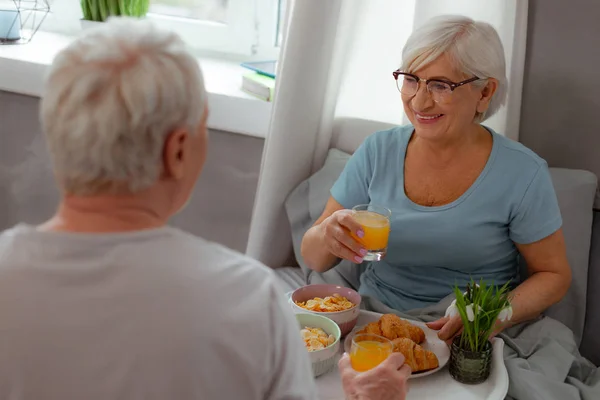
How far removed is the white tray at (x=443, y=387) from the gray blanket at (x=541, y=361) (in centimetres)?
14

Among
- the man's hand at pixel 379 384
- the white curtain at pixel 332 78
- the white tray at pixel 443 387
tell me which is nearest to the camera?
the man's hand at pixel 379 384

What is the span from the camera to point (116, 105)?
0.84 m

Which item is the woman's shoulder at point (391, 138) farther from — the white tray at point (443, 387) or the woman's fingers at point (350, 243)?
the white tray at point (443, 387)

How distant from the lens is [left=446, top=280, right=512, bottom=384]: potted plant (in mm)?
1410

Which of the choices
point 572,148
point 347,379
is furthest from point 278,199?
point 347,379

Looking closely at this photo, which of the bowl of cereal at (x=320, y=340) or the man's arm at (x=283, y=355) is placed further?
the bowl of cereal at (x=320, y=340)

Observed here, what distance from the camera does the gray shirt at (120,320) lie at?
0.84 m

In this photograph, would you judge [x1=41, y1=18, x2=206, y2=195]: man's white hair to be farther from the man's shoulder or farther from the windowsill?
A: the windowsill

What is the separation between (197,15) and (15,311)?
220 cm

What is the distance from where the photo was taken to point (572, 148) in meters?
2.12

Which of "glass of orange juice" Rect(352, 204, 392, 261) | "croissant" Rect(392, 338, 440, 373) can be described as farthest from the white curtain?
"croissant" Rect(392, 338, 440, 373)

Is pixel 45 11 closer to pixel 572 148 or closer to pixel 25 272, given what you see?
pixel 572 148

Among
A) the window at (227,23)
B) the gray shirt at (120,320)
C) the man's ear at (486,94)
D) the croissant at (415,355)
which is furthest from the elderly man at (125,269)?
the window at (227,23)

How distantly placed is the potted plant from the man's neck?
74 cm
